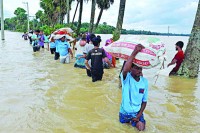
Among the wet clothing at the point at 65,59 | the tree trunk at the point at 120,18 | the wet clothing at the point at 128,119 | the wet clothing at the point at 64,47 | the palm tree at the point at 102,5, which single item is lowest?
the wet clothing at the point at 65,59

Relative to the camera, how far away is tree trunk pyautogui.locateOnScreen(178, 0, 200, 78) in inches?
360

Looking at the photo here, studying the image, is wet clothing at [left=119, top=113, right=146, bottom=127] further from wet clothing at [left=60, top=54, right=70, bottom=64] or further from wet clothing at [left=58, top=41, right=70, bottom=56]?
wet clothing at [left=60, top=54, right=70, bottom=64]

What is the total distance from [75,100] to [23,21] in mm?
131959

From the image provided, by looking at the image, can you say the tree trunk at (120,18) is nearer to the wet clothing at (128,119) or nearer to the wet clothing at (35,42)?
the wet clothing at (35,42)

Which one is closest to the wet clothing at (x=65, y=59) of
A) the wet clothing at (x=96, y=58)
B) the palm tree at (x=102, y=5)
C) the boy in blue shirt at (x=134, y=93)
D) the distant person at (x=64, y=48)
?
the distant person at (x=64, y=48)

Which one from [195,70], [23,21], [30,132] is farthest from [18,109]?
[23,21]

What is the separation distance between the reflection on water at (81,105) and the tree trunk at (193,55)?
70 cm

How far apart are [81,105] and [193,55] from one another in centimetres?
537

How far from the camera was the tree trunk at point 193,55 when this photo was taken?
9.13 metres

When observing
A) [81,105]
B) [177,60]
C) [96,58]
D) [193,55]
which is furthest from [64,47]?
[81,105]

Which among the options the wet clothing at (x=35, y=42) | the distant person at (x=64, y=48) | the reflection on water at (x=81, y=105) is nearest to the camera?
the reflection on water at (x=81, y=105)

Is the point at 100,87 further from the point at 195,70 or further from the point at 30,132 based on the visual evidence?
the point at 195,70

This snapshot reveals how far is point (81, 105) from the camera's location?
5.51 meters

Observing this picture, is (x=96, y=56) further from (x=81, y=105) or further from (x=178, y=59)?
(x=178, y=59)
